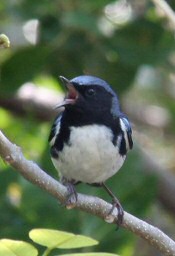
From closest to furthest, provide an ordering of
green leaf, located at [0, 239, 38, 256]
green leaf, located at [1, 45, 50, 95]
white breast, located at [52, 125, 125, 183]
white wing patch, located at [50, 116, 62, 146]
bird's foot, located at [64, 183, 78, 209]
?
green leaf, located at [0, 239, 38, 256], bird's foot, located at [64, 183, 78, 209], white breast, located at [52, 125, 125, 183], white wing patch, located at [50, 116, 62, 146], green leaf, located at [1, 45, 50, 95]

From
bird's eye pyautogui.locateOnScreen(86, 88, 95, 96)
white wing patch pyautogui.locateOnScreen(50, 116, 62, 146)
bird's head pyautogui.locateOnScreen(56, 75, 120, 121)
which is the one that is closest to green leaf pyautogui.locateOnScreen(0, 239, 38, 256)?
bird's head pyautogui.locateOnScreen(56, 75, 120, 121)

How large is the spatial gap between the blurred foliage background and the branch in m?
1.03

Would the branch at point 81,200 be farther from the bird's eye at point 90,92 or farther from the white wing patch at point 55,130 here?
the bird's eye at point 90,92

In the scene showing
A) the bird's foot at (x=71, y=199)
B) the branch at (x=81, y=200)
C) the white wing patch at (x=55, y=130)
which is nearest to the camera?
the branch at (x=81, y=200)

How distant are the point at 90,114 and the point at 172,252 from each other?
97 centimetres

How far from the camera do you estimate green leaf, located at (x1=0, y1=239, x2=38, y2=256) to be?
1803 millimetres

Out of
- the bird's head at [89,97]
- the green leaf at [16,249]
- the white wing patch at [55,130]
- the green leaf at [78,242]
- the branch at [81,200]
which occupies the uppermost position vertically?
the green leaf at [16,249]

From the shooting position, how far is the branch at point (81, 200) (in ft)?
7.99

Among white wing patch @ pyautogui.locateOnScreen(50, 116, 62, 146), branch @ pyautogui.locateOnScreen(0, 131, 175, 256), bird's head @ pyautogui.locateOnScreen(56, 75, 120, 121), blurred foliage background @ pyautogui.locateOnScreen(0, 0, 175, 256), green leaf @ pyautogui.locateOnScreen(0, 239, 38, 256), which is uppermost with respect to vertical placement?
green leaf @ pyautogui.locateOnScreen(0, 239, 38, 256)

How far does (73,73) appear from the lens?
14.9 feet

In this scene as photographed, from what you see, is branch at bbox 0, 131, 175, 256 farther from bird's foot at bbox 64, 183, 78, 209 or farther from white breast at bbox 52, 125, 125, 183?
white breast at bbox 52, 125, 125, 183

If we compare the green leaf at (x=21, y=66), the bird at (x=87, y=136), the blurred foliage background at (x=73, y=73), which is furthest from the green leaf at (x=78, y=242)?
the green leaf at (x=21, y=66)

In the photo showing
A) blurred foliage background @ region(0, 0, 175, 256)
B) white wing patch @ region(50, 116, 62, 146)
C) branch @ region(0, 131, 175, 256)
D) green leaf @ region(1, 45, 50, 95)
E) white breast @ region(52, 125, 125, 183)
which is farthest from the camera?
green leaf @ region(1, 45, 50, 95)

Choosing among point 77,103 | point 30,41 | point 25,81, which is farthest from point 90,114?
point 30,41
